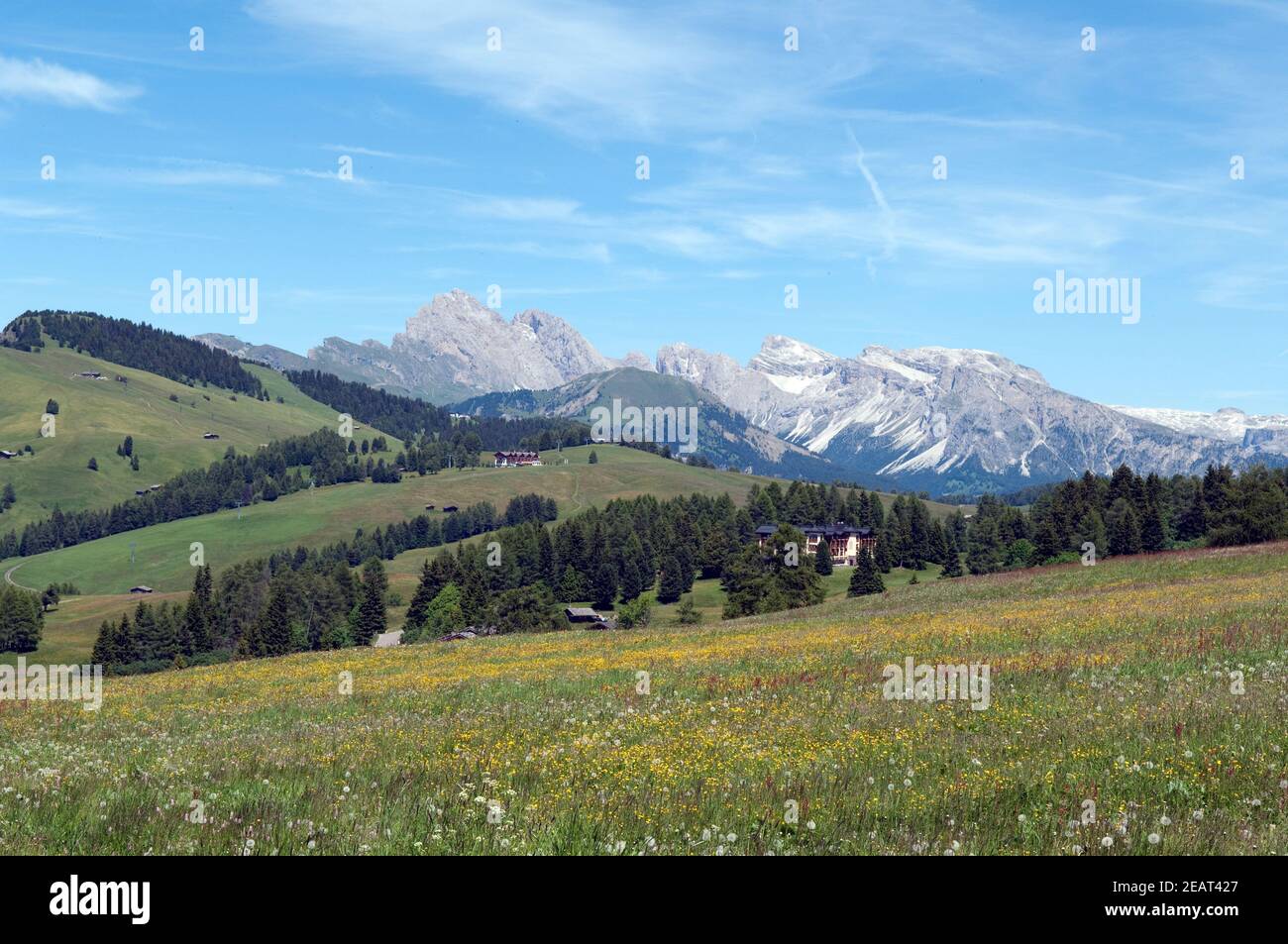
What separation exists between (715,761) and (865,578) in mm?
124013

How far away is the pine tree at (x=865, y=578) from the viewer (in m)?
132

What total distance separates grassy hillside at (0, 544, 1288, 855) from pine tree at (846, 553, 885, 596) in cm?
10467

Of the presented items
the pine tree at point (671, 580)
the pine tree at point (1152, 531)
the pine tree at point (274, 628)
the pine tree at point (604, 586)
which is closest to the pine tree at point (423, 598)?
the pine tree at point (274, 628)

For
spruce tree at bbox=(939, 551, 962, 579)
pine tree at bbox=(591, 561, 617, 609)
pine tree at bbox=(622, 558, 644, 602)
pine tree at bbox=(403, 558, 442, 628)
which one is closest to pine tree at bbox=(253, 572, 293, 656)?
pine tree at bbox=(403, 558, 442, 628)

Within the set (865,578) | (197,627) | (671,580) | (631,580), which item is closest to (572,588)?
(631,580)

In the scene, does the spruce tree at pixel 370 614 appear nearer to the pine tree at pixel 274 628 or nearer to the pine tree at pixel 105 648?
the pine tree at pixel 274 628

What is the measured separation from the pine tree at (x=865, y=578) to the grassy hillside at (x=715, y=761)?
104669mm

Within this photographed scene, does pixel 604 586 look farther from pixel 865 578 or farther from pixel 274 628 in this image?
pixel 274 628

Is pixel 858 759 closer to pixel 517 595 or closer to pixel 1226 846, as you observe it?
pixel 1226 846

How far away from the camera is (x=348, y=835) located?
29.9ft

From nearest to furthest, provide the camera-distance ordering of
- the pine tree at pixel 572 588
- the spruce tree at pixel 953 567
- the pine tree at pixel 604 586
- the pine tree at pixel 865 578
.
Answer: the pine tree at pixel 865 578, the spruce tree at pixel 953 567, the pine tree at pixel 572 588, the pine tree at pixel 604 586
